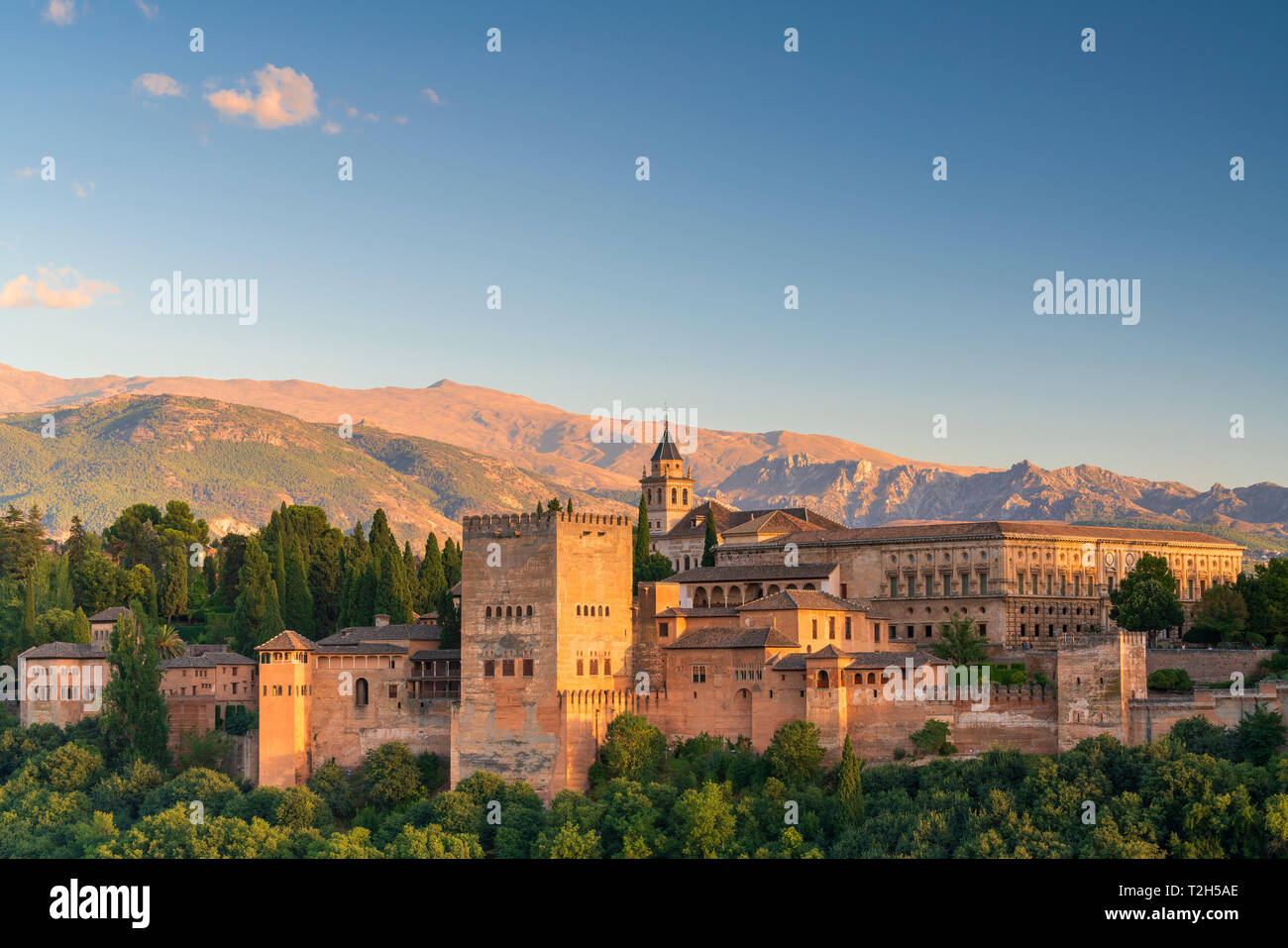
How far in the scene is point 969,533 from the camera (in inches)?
3236

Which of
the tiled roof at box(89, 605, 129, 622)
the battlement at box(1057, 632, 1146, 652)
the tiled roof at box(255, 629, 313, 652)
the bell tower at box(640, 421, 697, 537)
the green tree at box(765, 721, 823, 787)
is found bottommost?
the green tree at box(765, 721, 823, 787)

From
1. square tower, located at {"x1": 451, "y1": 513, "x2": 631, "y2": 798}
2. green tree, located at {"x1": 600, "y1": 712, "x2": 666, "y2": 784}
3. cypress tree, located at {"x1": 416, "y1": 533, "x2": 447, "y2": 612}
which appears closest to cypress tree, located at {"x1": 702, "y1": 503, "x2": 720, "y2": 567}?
cypress tree, located at {"x1": 416, "y1": 533, "x2": 447, "y2": 612}

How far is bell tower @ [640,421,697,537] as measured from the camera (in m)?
118

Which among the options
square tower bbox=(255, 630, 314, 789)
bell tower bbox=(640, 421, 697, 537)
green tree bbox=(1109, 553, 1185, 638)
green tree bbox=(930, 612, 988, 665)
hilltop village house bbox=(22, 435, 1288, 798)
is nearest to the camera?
hilltop village house bbox=(22, 435, 1288, 798)

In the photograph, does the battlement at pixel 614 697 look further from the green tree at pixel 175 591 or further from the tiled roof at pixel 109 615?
the green tree at pixel 175 591

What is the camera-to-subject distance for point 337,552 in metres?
90.3

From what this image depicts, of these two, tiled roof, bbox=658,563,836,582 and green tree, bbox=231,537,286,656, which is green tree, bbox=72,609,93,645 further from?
tiled roof, bbox=658,563,836,582

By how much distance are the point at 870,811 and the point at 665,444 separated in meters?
65.4

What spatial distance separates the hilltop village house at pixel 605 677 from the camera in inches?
2244

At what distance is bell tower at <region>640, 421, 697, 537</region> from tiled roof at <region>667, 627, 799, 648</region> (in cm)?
5311

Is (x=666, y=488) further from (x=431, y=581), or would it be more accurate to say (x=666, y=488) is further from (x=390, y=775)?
(x=390, y=775)

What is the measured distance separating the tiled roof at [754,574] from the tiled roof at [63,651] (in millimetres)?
26366
